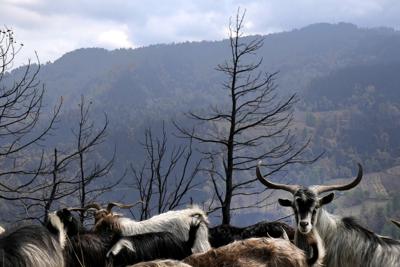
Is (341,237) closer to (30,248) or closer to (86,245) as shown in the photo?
(86,245)

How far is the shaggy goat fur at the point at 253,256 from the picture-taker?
5203 millimetres

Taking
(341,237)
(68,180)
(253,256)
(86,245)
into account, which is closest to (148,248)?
(86,245)

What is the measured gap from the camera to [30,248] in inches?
219

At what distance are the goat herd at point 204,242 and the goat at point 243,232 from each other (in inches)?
0.7

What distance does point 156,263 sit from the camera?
3.63m

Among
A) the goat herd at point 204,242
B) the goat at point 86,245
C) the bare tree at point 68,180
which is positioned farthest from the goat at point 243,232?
the bare tree at point 68,180

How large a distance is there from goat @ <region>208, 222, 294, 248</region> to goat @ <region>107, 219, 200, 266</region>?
1.81 metres

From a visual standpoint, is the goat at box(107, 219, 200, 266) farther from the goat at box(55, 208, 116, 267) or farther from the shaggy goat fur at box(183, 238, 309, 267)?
the shaggy goat fur at box(183, 238, 309, 267)

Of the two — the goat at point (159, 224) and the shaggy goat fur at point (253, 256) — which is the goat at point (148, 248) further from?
the shaggy goat fur at point (253, 256)

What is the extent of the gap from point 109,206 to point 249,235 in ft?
11.0

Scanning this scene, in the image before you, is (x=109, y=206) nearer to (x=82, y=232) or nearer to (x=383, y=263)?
(x=82, y=232)

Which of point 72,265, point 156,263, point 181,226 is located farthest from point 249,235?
→ point 156,263

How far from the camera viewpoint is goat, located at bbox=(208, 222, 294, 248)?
1043 cm

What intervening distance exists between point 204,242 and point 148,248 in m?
1.73
